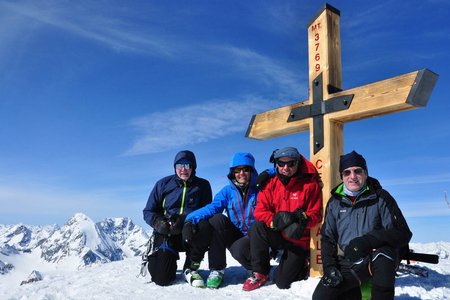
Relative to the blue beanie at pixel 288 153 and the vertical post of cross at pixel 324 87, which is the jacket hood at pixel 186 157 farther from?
the vertical post of cross at pixel 324 87

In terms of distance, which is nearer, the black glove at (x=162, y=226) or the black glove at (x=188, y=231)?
the black glove at (x=188, y=231)

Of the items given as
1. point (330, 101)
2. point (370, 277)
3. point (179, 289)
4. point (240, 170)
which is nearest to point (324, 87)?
point (330, 101)

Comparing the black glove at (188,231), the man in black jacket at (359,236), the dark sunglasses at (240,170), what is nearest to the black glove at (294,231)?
the man in black jacket at (359,236)

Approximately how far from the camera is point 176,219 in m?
5.26

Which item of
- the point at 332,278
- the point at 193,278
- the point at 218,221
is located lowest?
the point at 193,278

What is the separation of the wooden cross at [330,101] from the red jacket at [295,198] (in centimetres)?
28

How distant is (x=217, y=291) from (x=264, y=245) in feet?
2.67

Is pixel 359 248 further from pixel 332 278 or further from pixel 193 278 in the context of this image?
pixel 193 278

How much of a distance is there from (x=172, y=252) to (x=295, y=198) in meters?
1.96

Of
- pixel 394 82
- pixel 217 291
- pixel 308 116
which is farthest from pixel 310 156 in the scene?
pixel 217 291

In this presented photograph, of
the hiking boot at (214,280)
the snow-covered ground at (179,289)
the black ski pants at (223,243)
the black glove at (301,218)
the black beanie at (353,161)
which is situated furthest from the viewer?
the black ski pants at (223,243)

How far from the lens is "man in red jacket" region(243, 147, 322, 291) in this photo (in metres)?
4.52

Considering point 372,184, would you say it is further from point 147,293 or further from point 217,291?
point 147,293

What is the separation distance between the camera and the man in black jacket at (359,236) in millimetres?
3438
